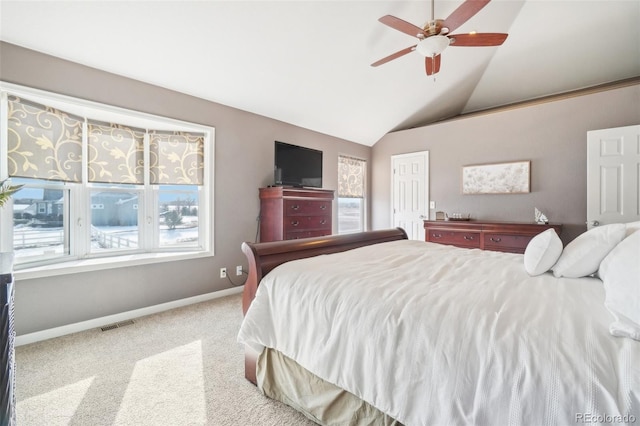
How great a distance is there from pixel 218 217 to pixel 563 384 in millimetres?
A: 3462

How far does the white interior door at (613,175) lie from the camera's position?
10.3ft

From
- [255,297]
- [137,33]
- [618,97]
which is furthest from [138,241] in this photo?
[618,97]

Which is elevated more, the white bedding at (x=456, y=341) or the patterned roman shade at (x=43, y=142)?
the patterned roman shade at (x=43, y=142)

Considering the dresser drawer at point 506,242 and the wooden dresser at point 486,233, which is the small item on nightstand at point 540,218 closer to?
the wooden dresser at point 486,233

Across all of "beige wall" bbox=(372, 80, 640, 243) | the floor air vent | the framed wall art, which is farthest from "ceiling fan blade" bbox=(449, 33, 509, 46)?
the floor air vent

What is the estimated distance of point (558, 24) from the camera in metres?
3.38

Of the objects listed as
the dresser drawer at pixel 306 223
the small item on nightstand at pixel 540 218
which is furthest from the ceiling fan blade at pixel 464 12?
the small item on nightstand at pixel 540 218

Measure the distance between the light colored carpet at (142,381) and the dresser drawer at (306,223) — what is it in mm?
1439

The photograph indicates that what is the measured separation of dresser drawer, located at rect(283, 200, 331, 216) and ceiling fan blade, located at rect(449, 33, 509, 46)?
2.42 meters

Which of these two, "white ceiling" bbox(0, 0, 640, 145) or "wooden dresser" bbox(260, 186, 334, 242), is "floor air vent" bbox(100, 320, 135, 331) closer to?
"wooden dresser" bbox(260, 186, 334, 242)

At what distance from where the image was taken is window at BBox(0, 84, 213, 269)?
2.46 meters

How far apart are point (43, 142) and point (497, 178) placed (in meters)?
5.57
